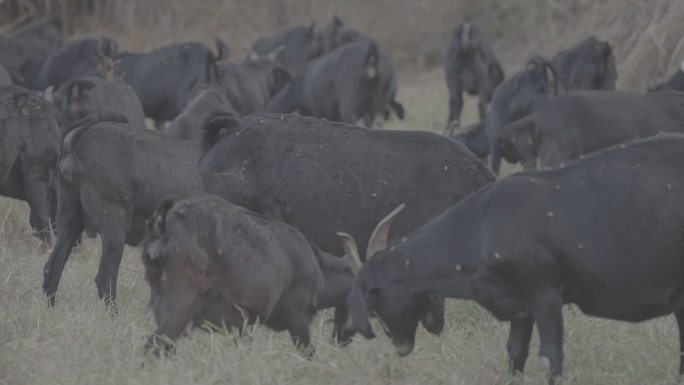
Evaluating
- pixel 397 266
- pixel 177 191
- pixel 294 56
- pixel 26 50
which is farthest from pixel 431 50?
pixel 397 266

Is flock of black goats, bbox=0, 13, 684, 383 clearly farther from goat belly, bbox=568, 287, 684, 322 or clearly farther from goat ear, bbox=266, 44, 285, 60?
goat ear, bbox=266, 44, 285, 60

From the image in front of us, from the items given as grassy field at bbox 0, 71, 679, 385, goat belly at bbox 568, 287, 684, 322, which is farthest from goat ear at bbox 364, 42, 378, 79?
goat belly at bbox 568, 287, 684, 322

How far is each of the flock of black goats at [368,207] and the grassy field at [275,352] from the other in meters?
0.16

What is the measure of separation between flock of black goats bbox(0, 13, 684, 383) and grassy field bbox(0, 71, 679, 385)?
0.16 m

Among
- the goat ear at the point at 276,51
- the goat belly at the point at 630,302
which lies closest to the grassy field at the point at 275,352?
the goat belly at the point at 630,302

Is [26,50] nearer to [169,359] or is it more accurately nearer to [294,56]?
[294,56]

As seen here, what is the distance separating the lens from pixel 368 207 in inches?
295

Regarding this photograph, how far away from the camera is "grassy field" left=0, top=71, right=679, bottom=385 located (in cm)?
599

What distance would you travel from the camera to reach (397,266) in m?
6.11

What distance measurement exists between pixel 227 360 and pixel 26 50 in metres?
11.7

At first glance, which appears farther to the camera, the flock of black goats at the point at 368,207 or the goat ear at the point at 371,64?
the goat ear at the point at 371,64

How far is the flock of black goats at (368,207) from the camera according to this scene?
5754 millimetres

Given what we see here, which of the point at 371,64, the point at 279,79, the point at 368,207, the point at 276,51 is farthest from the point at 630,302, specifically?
the point at 276,51

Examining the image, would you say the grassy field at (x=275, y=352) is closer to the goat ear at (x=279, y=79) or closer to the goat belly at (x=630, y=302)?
the goat belly at (x=630, y=302)
